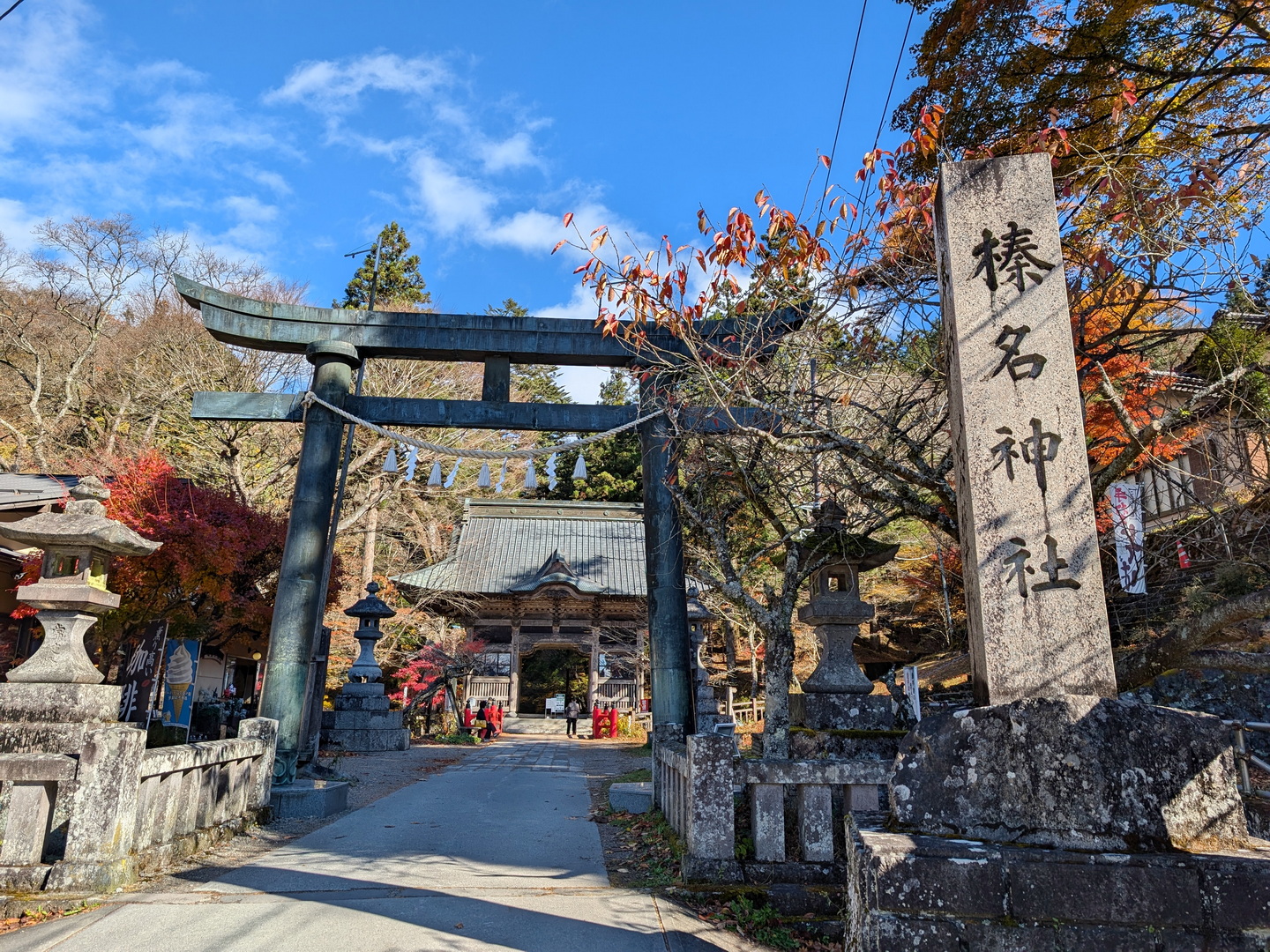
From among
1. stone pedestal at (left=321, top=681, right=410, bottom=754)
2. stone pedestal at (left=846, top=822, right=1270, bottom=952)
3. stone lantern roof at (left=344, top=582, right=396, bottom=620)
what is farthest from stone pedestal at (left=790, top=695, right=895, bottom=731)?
stone lantern roof at (left=344, top=582, right=396, bottom=620)

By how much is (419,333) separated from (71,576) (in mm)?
4259

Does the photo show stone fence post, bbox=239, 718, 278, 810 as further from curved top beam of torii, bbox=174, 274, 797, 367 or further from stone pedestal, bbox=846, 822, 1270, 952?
stone pedestal, bbox=846, 822, 1270, 952

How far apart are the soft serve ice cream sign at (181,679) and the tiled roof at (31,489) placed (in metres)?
3.27

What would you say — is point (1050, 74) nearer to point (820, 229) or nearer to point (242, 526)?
point (820, 229)

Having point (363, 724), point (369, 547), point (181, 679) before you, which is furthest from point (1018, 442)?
point (369, 547)

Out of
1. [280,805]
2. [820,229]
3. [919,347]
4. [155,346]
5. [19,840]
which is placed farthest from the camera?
[155,346]

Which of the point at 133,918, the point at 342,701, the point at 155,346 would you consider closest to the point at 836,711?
the point at 133,918

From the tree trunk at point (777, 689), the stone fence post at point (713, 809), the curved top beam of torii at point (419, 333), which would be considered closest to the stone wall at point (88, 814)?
the stone fence post at point (713, 809)

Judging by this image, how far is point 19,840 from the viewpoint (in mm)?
4508

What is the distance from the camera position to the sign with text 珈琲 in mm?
2959

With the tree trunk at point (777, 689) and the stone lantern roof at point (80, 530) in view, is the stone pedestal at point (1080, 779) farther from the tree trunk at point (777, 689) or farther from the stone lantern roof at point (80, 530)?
the stone lantern roof at point (80, 530)

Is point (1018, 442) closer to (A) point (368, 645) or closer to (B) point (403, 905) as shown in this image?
(B) point (403, 905)

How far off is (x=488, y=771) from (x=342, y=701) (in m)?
5.49

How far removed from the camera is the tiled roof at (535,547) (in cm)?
2275
